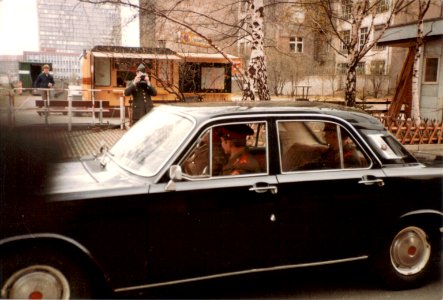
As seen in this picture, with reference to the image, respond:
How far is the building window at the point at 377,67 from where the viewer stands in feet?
136

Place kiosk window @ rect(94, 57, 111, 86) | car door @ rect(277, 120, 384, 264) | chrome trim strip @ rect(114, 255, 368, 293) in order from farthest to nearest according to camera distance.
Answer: kiosk window @ rect(94, 57, 111, 86) < car door @ rect(277, 120, 384, 264) < chrome trim strip @ rect(114, 255, 368, 293)

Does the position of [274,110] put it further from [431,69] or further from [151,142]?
[431,69]

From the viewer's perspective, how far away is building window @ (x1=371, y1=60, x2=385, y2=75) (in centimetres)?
4138

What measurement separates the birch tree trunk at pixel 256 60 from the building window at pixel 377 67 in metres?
34.0

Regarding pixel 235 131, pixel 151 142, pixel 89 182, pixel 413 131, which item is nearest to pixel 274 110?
pixel 235 131

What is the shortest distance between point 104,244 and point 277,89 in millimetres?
36636

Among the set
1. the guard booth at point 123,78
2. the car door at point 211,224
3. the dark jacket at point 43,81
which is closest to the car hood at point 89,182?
the car door at point 211,224

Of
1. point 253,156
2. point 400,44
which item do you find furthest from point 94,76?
point 253,156

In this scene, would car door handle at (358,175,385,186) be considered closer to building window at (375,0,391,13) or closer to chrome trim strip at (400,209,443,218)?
chrome trim strip at (400,209,443,218)

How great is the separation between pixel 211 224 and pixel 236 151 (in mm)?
713

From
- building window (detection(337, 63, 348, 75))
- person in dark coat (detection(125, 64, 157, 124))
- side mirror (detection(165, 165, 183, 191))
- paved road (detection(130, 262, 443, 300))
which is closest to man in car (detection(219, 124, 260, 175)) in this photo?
side mirror (detection(165, 165, 183, 191))

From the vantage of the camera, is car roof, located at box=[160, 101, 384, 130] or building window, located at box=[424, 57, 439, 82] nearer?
car roof, located at box=[160, 101, 384, 130]

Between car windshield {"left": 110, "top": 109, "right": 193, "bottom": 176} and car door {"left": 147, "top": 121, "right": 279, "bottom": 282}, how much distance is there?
0.58 ft

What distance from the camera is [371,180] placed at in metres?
4.05
